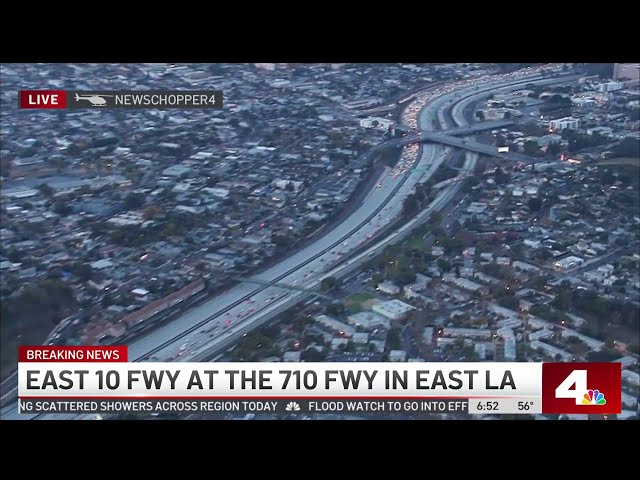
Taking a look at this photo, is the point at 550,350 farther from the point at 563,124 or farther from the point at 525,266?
the point at 563,124

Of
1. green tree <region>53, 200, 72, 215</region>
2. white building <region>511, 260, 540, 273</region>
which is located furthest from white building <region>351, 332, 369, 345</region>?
green tree <region>53, 200, 72, 215</region>

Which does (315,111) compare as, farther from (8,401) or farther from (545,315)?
(8,401)

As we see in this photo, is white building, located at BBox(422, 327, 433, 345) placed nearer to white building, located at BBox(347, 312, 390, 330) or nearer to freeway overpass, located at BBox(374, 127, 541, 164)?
white building, located at BBox(347, 312, 390, 330)

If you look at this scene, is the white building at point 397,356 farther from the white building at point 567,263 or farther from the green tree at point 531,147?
the green tree at point 531,147

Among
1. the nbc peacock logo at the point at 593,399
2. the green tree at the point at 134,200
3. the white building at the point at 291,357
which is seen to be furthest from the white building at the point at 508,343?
the green tree at the point at 134,200

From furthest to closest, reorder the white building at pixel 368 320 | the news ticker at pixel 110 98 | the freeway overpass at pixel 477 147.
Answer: the freeway overpass at pixel 477 147 → the news ticker at pixel 110 98 → the white building at pixel 368 320

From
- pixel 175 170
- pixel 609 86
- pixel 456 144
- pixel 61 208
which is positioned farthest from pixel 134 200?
pixel 609 86
